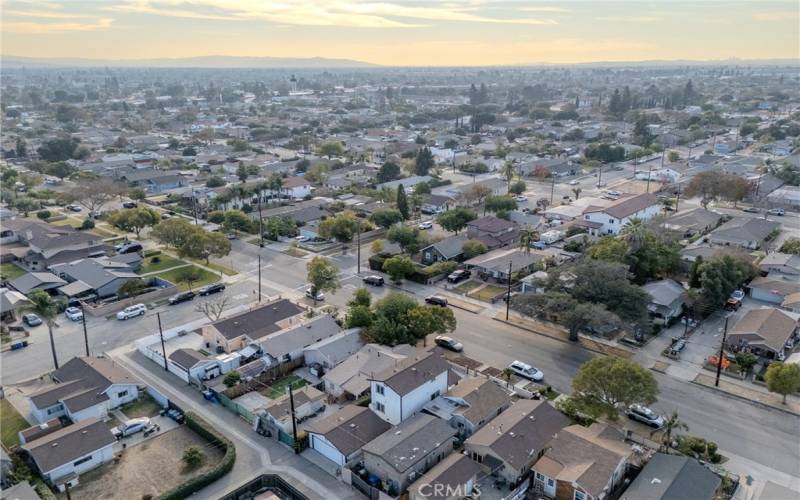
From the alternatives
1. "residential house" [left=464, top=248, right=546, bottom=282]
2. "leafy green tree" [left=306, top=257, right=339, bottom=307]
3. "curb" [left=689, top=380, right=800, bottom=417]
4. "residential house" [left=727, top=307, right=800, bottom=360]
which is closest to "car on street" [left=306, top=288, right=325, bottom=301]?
"leafy green tree" [left=306, top=257, right=339, bottom=307]

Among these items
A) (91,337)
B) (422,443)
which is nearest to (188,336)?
(91,337)

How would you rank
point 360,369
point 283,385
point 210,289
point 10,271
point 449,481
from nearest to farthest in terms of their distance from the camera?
1. point 449,481
2. point 360,369
3. point 283,385
4. point 210,289
5. point 10,271

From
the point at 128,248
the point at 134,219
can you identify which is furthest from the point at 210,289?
the point at 134,219

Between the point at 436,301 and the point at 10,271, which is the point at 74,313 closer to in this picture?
the point at 10,271

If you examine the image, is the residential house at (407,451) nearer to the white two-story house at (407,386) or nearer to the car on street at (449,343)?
the white two-story house at (407,386)

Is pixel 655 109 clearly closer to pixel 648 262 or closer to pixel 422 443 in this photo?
pixel 648 262

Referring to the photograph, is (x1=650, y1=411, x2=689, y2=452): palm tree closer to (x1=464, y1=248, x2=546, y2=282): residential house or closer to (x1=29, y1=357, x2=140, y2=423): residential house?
(x1=464, y1=248, x2=546, y2=282): residential house
